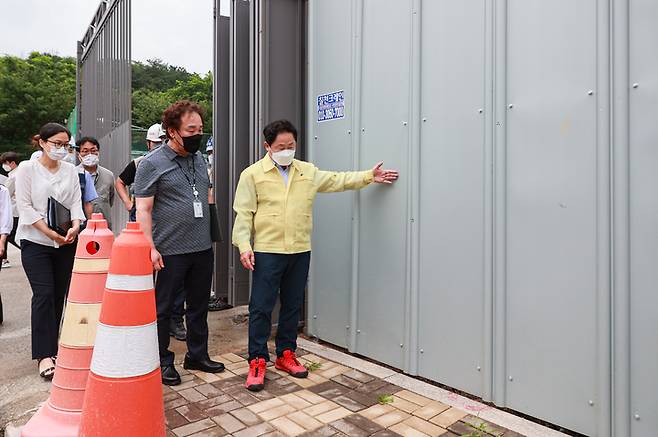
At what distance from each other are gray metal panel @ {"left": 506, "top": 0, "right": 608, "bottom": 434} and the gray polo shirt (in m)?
2.11

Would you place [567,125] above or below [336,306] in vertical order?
above

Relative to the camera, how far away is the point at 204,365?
3703 mm

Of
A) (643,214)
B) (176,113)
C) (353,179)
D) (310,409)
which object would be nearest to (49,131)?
(176,113)

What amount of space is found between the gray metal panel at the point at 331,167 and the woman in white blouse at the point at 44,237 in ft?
6.46

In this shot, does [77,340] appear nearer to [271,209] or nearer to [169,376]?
[169,376]

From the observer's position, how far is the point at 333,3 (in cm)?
419

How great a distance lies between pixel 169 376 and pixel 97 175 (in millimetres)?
2750

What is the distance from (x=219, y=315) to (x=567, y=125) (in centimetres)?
397

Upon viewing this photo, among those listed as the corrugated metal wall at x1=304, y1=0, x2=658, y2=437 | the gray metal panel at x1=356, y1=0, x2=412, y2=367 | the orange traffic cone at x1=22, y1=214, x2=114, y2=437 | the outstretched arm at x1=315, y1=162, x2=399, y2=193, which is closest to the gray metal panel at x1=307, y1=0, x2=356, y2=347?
the corrugated metal wall at x1=304, y1=0, x2=658, y2=437

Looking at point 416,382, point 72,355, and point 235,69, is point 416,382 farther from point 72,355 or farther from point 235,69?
point 235,69

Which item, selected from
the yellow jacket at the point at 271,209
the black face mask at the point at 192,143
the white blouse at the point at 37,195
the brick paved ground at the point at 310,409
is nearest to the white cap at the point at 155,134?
the white blouse at the point at 37,195

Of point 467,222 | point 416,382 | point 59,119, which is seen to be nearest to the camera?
point 467,222

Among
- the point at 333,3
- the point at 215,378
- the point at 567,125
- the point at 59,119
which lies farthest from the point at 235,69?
the point at 59,119

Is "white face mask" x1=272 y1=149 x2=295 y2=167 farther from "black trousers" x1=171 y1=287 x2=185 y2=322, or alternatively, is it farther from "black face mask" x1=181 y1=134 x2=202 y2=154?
"black trousers" x1=171 y1=287 x2=185 y2=322
